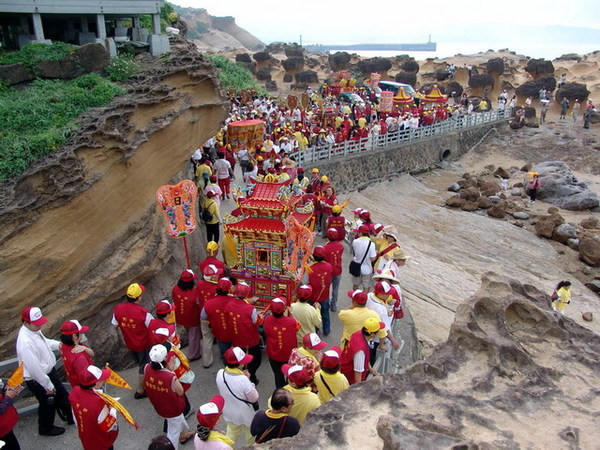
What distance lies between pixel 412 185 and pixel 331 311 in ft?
56.6

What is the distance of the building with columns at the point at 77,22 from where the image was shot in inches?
417

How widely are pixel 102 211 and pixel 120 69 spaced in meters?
4.13

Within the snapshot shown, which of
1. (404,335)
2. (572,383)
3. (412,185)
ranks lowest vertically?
(412,185)

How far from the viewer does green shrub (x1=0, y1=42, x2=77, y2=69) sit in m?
10.1

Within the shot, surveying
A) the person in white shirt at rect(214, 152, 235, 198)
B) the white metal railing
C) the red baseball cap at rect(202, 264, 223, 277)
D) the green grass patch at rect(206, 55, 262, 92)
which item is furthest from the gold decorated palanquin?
the green grass patch at rect(206, 55, 262, 92)

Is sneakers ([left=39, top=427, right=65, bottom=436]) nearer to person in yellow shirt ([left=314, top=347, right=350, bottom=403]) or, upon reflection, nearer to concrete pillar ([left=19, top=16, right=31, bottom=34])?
person in yellow shirt ([left=314, top=347, right=350, bottom=403])

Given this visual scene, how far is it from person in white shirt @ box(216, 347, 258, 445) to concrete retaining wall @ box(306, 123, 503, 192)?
15742 millimetres

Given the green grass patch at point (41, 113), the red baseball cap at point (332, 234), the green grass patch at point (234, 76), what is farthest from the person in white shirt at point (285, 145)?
the green grass patch at point (234, 76)

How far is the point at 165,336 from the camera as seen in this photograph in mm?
5793

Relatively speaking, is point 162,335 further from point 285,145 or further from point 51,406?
point 285,145

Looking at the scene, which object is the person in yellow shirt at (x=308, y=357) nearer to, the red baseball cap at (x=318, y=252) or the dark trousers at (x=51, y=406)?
the red baseball cap at (x=318, y=252)

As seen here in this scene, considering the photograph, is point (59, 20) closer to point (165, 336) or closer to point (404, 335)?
point (165, 336)

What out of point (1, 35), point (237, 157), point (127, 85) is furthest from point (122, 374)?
point (237, 157)

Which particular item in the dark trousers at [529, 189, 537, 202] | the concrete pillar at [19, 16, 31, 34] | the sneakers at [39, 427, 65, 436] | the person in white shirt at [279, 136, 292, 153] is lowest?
the dark trousers at [529, 189, 537, 202]
